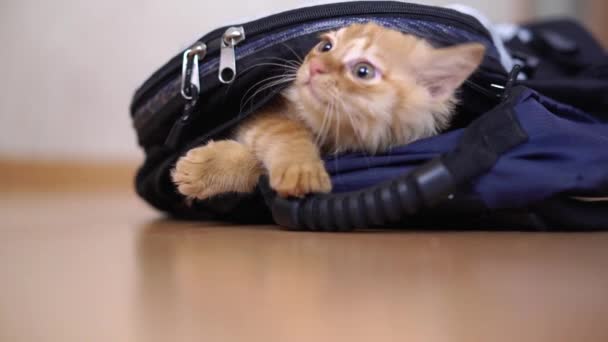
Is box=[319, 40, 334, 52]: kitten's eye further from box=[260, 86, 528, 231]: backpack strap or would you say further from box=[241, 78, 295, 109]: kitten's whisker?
box=[260, 86, 528, 231]: backpack strap

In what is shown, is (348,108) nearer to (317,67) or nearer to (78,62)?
(317,67)

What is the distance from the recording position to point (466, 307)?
494 mm

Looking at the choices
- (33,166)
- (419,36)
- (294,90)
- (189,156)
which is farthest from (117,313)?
(33,166)

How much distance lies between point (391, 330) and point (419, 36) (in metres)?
0.58

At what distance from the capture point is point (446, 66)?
0.86 metres

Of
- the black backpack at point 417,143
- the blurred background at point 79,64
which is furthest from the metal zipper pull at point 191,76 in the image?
the blurred background at point 79,64

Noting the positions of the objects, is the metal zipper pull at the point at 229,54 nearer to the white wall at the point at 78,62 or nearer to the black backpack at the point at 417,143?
the black backpack at the point at 417,143

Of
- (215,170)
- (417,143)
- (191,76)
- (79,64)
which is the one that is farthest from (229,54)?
(79,64)

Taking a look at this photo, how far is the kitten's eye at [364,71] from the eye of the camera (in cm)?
87

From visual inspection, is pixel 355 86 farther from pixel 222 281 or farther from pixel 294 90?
pixel 222 281

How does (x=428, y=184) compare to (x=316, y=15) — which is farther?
(x=316, y=15)

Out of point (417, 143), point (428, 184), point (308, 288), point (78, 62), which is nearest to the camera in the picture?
point (308, 288)

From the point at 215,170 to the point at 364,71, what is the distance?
26 centimetres

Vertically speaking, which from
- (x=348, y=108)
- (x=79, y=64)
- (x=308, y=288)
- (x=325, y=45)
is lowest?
(x=308, y=288)
